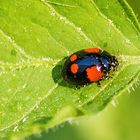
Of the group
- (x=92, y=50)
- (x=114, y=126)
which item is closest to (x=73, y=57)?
(x=92, y=50)

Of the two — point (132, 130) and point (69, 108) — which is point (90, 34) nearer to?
point (69, 108)

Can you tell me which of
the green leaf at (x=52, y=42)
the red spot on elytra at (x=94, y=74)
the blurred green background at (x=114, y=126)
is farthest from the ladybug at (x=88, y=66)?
the blurred green background at (x=114, y=126)

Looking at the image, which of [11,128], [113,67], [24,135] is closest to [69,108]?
[24,135]

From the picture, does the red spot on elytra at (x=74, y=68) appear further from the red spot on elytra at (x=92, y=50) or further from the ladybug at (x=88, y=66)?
the red spot on elytra at (x=92, y=50)

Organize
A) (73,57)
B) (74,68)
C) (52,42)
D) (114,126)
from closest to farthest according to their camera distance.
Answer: (52,42), (73,57), (74,68), (114,126)

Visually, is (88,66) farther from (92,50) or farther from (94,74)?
(92,50)

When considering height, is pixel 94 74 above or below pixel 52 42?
below

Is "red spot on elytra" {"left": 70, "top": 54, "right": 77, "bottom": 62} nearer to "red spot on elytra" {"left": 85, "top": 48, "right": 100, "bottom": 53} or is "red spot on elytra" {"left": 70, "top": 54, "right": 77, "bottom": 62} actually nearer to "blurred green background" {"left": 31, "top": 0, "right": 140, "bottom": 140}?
"red spot on elytra" {"left": 85, "top": 48, "right": 100, "bottom": 53}
